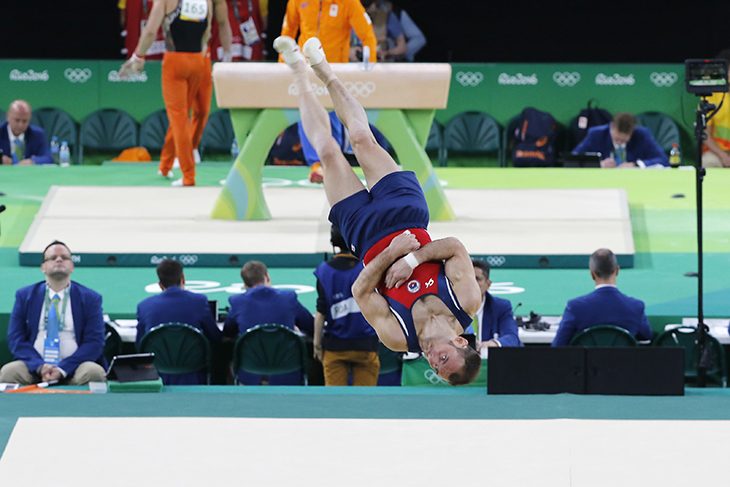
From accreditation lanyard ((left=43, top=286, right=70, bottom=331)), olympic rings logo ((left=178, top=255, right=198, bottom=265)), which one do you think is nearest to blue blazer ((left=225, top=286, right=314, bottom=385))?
accreditation lanyard ((left=43, top=286, right=70, bottom=331))

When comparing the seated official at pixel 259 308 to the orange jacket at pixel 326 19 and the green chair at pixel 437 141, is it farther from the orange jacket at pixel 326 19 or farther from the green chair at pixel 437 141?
the green chair at pixel 437 141

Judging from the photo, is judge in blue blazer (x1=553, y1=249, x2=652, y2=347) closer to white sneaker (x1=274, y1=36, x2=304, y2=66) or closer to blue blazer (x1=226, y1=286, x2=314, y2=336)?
blue blazer (x1=226, y1=286, x2=314, y2=336)

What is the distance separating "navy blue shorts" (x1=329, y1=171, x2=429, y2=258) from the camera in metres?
6.71

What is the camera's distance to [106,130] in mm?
15047

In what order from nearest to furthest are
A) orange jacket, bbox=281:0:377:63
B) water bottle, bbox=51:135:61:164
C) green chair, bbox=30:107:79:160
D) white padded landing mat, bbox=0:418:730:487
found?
1. white padded landing mat, bbox=0:418:730:487
2. orange jacket, bbox=281:0:377:63
3. water bottle, bbox=51:135:61:164
4. green chair, bbox=30:107:79:160

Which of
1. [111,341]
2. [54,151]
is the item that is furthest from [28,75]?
[111,341]

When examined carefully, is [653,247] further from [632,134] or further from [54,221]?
[54,221]

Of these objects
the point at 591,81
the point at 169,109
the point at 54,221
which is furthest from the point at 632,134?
the point at 54,221

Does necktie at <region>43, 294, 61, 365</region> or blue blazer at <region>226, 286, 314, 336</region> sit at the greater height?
blue blazer at <region>226, 286, 314, 336</region>

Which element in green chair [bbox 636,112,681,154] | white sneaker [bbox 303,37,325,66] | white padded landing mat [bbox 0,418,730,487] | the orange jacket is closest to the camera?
white padded landing mat [bbox 0,418,730,487]

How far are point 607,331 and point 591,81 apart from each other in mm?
7329

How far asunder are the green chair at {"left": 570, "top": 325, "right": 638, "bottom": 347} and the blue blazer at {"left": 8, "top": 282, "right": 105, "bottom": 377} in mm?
2640

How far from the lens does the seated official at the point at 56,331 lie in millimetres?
8086

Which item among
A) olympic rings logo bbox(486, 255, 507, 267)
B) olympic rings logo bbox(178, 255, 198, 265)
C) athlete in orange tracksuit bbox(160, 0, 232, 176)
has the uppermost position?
athlete in orange tracksuit bbox(160, 0, 232, 176)
